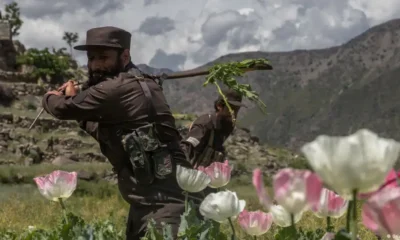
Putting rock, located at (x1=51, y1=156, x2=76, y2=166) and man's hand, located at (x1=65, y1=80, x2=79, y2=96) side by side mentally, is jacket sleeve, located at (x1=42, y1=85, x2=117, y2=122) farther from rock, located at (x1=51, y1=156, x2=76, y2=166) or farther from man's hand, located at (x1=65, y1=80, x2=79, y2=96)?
rock, located at (x1=51, y1=156, x2=76, y2=166)

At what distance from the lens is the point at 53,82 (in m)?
39.2

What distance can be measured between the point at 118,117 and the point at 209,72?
560mm

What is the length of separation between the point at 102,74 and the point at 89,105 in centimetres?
25

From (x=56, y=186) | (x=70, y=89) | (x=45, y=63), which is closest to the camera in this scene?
(x=56, y=186)

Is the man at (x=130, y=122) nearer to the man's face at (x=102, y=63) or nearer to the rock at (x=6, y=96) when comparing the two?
the man's face at (x=102, y=63)

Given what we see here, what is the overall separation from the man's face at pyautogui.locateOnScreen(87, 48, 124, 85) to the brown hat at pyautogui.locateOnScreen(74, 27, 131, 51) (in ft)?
0.19

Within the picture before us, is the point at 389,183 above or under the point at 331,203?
A: above

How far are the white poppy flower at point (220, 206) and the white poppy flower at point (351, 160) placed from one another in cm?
77

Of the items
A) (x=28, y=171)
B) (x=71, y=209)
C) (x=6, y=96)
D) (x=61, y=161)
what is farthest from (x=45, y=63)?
(x=71, y=209)

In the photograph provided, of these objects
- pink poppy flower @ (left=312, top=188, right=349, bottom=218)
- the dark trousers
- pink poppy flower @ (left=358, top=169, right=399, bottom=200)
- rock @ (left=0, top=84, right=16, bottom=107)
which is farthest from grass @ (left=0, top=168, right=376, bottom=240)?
rock @ (left=0, top=84, right=16, bottom=107)

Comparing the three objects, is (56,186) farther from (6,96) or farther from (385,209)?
(6,96)

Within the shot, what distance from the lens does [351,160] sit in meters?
0.90

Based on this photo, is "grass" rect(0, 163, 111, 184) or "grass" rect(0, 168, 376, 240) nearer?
"grass" rect(0, 168, 376, 240)

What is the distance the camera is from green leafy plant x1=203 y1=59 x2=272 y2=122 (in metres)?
3.07
